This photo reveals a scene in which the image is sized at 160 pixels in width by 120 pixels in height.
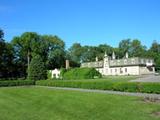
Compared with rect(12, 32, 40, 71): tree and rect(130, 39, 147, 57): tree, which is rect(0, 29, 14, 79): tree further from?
rect(130, 39, 147, 57): tree

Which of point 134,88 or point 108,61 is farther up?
point 108,61

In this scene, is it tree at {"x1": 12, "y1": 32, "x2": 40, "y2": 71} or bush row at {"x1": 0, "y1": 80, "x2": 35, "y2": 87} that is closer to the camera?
bush row at {"x1": 0, "y1": 80, "x2": 35, "y2": 87}

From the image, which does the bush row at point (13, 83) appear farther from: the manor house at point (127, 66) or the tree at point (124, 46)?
the tree at point (124, 46)

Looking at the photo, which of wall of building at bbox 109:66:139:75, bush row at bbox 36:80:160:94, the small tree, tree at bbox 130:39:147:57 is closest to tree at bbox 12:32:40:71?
wall of building at bbox 109:66:139:75

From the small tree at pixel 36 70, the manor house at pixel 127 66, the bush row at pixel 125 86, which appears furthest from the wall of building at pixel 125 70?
the bush row at pixel 125 86

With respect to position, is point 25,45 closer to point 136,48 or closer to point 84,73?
point 84,73

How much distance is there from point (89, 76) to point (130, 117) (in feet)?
163

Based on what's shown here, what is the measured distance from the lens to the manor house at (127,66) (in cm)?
7460

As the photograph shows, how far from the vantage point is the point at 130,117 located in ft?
41.2

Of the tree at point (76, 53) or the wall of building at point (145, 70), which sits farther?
the tree at point (76, 53)

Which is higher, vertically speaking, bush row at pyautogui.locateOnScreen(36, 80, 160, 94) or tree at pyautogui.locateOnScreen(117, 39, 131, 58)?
tree at pyautogui.locateOnScreen(117, 39, 131, 58)

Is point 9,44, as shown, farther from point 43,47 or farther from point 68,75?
point 68,75

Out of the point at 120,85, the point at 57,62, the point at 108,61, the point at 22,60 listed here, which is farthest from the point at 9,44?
the point at 120,85

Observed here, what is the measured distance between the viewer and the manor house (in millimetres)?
74600
